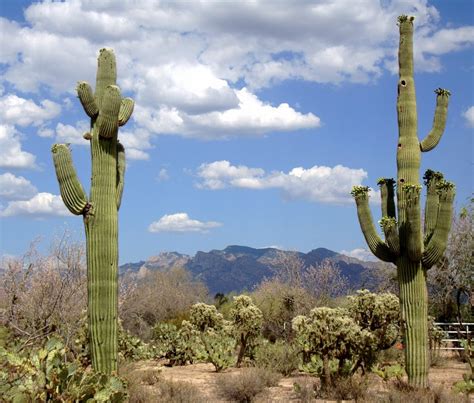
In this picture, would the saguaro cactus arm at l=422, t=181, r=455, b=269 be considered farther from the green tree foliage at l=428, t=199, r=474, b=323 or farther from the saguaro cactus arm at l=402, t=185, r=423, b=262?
the green tree foliage at l=428, t=199, r=474, b=323

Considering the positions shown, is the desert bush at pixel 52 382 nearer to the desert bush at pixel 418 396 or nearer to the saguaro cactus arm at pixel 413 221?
the desert bush at pixel 418 396

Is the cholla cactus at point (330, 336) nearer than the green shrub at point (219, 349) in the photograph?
Yes

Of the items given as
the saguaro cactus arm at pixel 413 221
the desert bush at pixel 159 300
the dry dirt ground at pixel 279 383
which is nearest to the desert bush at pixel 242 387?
the dry dirt ground at pixel 279 383

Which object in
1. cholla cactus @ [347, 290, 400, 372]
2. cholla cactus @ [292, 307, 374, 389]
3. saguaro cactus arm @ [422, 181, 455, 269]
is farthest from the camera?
cholla cactus @ [347, 290, 400, 372]

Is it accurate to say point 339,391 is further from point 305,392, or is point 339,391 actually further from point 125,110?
point 125,110

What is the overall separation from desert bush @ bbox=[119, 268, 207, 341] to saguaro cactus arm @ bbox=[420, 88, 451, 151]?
796 inches

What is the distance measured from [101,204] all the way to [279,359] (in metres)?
7.86

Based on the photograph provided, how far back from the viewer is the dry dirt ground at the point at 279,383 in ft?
40.8

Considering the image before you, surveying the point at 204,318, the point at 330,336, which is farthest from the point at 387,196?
the point at 204,318

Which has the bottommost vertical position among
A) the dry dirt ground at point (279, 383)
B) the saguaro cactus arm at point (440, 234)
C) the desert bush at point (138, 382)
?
the dry dirt ground at point (279, 383)

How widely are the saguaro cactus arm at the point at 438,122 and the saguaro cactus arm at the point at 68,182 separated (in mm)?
6132

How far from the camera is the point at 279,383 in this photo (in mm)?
14438

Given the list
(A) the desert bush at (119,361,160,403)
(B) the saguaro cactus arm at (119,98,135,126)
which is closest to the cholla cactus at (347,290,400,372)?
(A) the desert bush at (119,361,160,403)

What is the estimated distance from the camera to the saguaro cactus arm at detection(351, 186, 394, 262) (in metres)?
11.6
